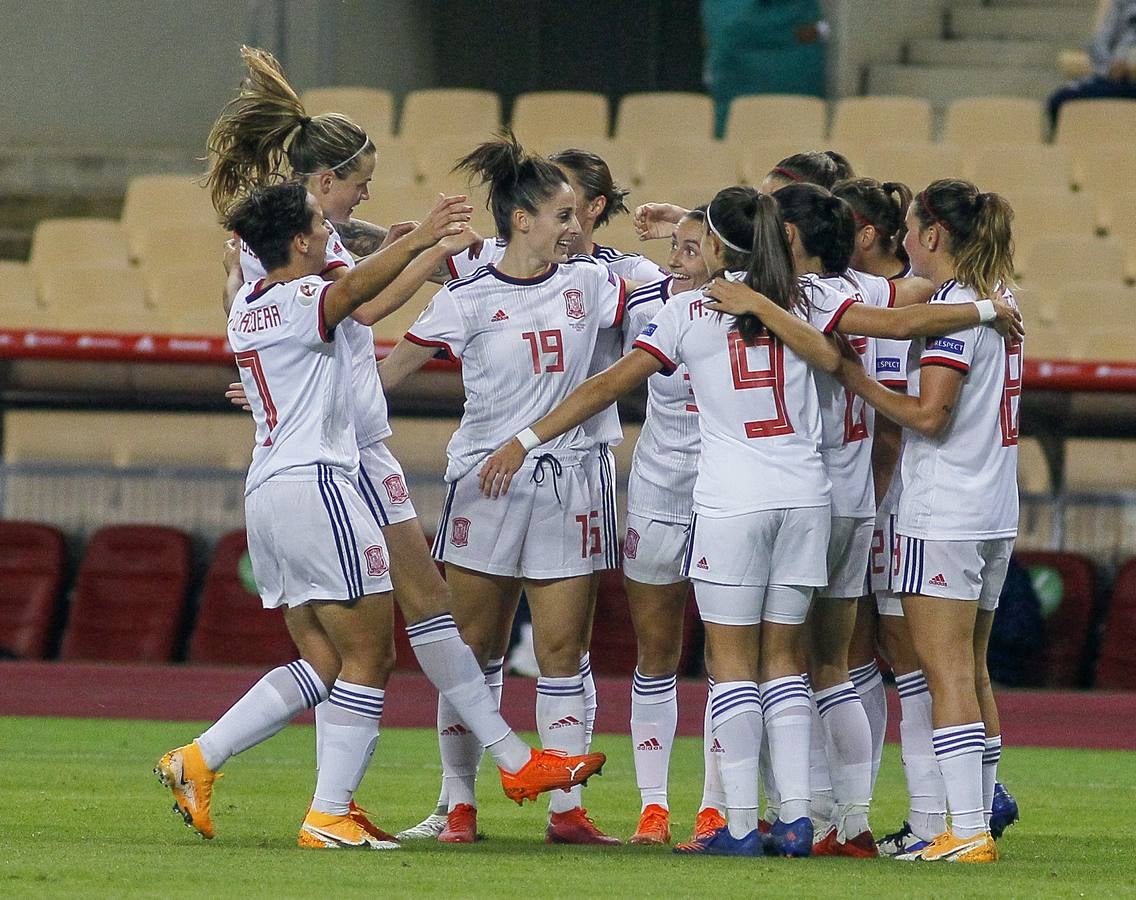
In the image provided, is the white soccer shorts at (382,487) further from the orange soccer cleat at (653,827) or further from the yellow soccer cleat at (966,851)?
the yellow soccer cleat at (966,851)

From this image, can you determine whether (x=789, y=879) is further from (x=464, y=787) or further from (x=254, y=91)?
(x=254, y=91)

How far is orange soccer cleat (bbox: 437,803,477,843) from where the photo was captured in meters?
5.36

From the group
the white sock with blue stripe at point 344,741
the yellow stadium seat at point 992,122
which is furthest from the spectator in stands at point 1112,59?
the white sock with blue stripe at point 344,741

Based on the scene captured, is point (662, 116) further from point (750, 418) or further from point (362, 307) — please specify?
point (750, 418)

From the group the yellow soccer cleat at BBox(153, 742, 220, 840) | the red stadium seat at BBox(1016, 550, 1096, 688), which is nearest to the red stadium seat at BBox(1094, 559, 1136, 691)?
the red stadium seat at BBox(1016, 550, 1096, 688)

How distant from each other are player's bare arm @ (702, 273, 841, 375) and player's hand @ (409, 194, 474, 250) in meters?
0.70

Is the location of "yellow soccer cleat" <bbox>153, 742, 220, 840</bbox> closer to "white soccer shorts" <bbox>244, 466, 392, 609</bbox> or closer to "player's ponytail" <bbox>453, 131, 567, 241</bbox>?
"white soccer shorts" <bbox>244, 466, 392, 609</bbox>

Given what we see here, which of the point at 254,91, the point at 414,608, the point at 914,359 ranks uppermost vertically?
the point at 254,91

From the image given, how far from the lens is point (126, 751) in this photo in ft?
24.8

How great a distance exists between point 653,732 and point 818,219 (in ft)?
5.21

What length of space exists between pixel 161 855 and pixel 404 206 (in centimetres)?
741

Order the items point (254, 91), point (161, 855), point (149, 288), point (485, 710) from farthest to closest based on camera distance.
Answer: point (149, 288) → point (254, 91) → point (485, 710) → point (161, 855)

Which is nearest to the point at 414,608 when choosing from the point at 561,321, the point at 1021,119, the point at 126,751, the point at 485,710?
the point at 485,710

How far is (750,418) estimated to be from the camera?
4848 mm
